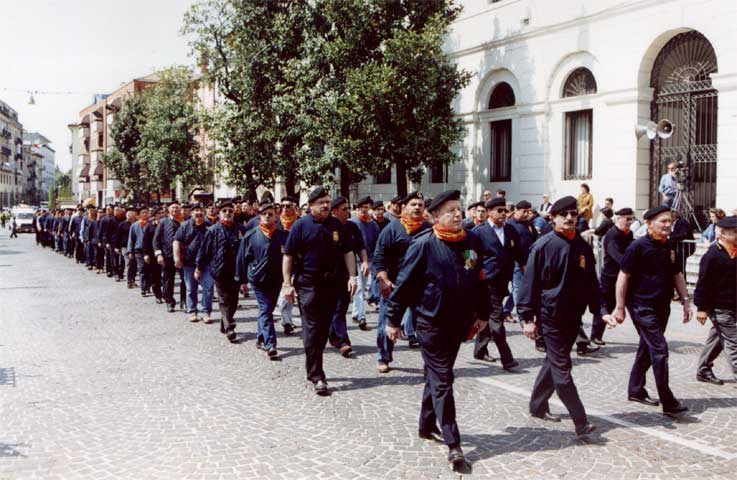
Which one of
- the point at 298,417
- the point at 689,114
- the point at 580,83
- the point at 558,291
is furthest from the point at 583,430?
the point at 580,83

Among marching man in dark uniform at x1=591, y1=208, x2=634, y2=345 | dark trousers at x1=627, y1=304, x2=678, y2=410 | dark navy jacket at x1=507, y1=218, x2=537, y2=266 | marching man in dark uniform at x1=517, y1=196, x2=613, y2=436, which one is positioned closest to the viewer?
marching man in dark uniform at x1=517, y1=196, x2=613, y2=436

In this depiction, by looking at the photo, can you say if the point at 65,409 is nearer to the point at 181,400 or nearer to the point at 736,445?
the point at 181,400

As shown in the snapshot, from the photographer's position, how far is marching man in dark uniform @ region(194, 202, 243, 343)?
1023 centimetres

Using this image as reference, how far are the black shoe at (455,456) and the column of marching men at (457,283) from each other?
1 cm

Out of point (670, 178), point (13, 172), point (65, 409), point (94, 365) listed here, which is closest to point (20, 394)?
point (65, 409)

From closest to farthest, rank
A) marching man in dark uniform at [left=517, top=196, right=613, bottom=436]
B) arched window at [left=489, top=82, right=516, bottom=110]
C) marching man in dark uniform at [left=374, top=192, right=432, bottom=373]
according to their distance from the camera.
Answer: marching man in dark uniform at [left=517, top=196, right=613, bottom=436] < marching man in dark uniform at [left=374, top=192, right=432, bottom=373] < arched window at [left=489, top=82, right=516, bottom=110]

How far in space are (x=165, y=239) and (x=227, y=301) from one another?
3.49 m

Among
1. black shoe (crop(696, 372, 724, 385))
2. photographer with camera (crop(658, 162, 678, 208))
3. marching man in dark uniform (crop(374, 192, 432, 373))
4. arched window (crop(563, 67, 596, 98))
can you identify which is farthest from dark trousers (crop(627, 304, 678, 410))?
arched window (crop(563, 67, 596, 98))

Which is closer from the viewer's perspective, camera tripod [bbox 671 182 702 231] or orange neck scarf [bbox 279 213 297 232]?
orange neck scarf [bbox 279 213 297 232]

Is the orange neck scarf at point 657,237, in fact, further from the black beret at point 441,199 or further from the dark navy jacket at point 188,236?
the dark navy jacket at point 188,236

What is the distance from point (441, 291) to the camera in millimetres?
5270

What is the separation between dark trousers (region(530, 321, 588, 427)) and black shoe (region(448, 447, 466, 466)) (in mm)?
1124

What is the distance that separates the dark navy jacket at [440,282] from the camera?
528 centimetres

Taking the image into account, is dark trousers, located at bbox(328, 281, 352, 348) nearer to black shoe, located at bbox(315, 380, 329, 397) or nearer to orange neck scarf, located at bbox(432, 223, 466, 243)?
black shoe, located at bbox(315, 380, 329, 397)
